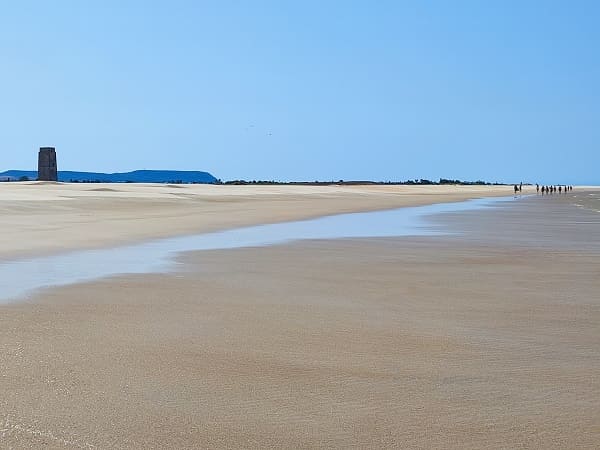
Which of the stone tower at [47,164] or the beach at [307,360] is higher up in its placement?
the stone tower at [47,164]

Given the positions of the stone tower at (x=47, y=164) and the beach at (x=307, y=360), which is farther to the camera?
the stone tower at (x=47, y=164)

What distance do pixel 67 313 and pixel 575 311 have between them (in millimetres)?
4534

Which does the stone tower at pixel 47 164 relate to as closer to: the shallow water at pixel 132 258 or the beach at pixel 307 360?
the shallow water at pixel 132 258

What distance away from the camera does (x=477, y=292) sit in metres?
8.36

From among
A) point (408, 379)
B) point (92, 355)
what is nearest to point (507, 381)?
point (408, 379)

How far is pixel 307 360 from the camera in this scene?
510 cm

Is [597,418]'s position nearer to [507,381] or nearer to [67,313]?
[507,381]

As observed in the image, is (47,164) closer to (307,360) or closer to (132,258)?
(132,258)

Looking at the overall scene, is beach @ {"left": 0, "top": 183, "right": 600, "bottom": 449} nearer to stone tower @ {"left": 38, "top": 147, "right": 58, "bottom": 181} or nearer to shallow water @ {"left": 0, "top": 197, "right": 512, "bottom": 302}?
→ shallow water @ {"left": 0, "top": 197, "right": 512, "bottom": 302}

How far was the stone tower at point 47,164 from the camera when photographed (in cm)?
10275

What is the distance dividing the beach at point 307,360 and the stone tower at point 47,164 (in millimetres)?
98067

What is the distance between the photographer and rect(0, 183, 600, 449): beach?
146 inches

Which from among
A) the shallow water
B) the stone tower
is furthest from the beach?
the stone tower

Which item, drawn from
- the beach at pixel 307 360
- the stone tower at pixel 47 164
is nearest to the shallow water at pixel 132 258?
the beach at pixel 307 360
